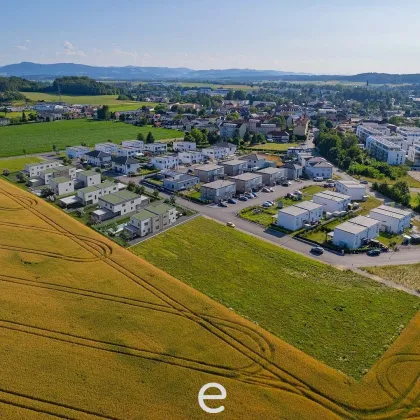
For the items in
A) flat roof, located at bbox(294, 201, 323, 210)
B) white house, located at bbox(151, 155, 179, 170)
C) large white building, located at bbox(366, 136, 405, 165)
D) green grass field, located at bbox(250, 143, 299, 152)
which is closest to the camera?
flat roof, located at bbox(294, 201, 323, 210)

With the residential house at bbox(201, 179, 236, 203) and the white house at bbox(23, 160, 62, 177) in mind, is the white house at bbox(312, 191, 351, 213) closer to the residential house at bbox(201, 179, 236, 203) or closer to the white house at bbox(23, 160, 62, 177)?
the residential house at bbox(201, 179, 236, 203)

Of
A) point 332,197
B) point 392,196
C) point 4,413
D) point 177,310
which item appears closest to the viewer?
point 4,413

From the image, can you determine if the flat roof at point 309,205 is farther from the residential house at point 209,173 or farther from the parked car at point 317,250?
the residential house at point 209,173

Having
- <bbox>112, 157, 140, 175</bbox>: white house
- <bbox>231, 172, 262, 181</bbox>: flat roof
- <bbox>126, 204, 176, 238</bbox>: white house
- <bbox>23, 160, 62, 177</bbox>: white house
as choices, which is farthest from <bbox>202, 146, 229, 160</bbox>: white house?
<bbox>126, 204, 176, 238</bbox>: white house

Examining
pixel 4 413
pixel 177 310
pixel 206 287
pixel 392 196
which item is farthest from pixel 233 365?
pixel 392 196

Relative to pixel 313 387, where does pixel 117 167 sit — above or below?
above

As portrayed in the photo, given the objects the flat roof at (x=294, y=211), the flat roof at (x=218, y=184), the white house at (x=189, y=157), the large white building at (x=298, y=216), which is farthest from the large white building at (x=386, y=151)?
the flat roof at (x=294, y=211)

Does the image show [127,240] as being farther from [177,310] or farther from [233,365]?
[233,365]

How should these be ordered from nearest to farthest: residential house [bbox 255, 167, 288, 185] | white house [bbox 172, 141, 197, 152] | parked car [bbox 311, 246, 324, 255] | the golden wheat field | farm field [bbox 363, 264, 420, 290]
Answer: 1. the golden wheat field
2. farm field [bbox 363, 264, 420, 290]
3. parked car [bbox 311, 246, 324, 255]
4. residential house [bbox 255, 167, 288, 185]
5. white house [bbox 172, 141, 197, 152]
